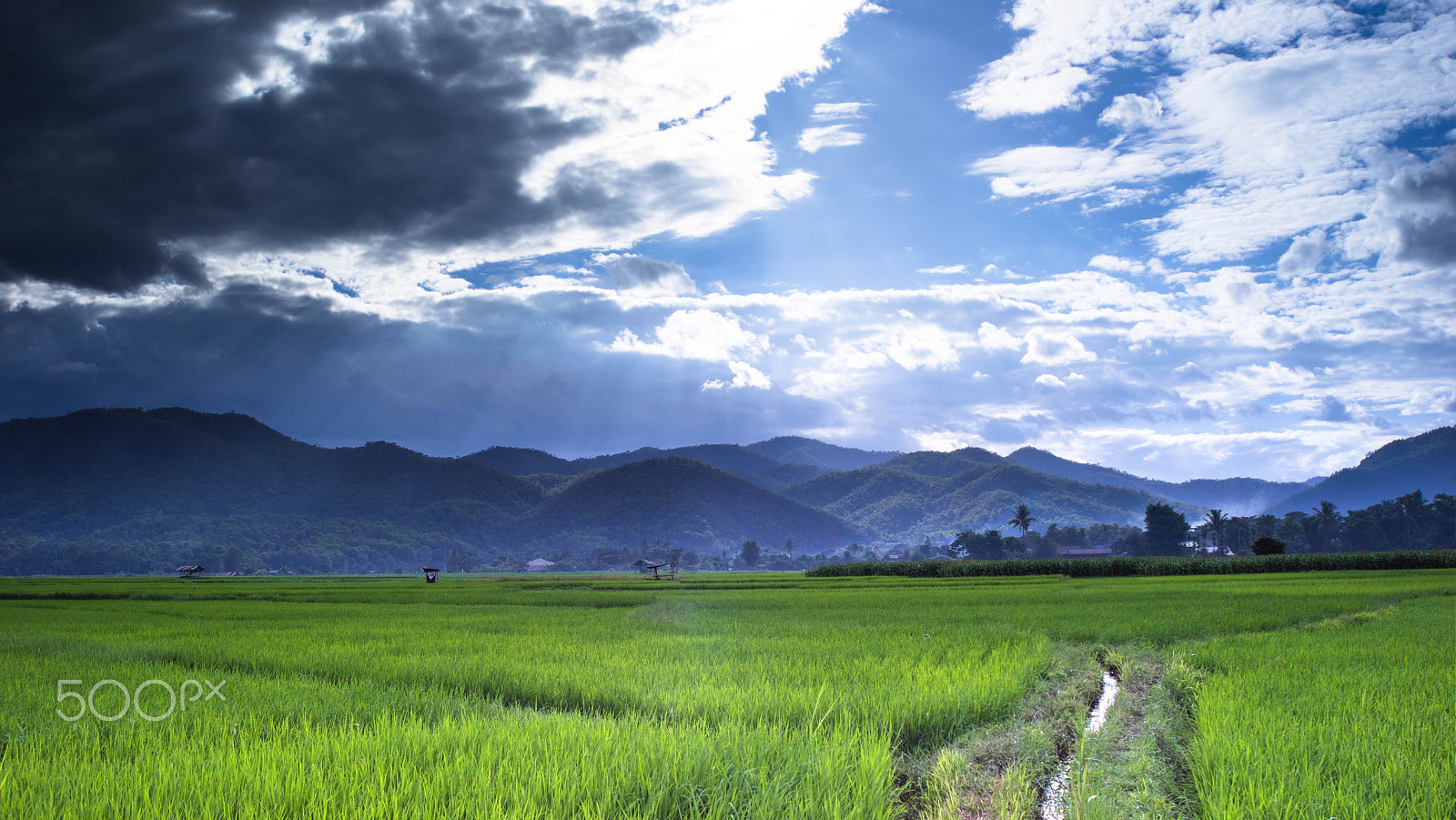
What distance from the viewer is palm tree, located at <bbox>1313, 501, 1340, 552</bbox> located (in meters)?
102

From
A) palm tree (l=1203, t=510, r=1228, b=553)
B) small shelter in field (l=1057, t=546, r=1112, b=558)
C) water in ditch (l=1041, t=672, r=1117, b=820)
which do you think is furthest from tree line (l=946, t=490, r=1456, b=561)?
water in ditch (l=1041, t=672, r=1117, b=820)

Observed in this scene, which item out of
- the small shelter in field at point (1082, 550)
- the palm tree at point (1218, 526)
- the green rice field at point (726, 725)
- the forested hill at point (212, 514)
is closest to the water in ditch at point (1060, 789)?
the green rice field at point (726, 725)

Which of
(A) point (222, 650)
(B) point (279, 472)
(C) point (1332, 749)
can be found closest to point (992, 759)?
(C) point (1332, 749)

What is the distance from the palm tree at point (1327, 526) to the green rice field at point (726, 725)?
120 metres

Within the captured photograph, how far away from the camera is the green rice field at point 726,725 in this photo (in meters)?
3.69

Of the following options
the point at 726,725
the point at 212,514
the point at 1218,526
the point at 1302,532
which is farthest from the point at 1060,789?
the point at 212,514

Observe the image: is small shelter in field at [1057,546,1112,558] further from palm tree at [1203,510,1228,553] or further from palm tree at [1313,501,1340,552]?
palm tree at [1313,501,1340,552]

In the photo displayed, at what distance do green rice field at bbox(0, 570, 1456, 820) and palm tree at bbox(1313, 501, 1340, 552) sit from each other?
12029 cm

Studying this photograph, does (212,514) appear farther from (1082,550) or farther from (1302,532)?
(1302,532)

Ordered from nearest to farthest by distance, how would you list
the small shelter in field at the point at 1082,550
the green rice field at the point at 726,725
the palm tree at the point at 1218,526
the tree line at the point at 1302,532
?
1. the green rice field at the point at 726,725
2. the tree line at the point at 1302,532
3. the palm tree at the point at 1218,526
4. the small shelter in field at the point at 1082,550

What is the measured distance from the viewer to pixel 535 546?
186 metres

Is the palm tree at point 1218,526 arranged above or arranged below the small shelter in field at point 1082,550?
above

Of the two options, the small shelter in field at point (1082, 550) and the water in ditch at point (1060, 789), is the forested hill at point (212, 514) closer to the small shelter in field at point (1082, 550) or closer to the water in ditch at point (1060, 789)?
the small shelter in field at point (1082, 550)

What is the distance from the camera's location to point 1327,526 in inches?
4060
